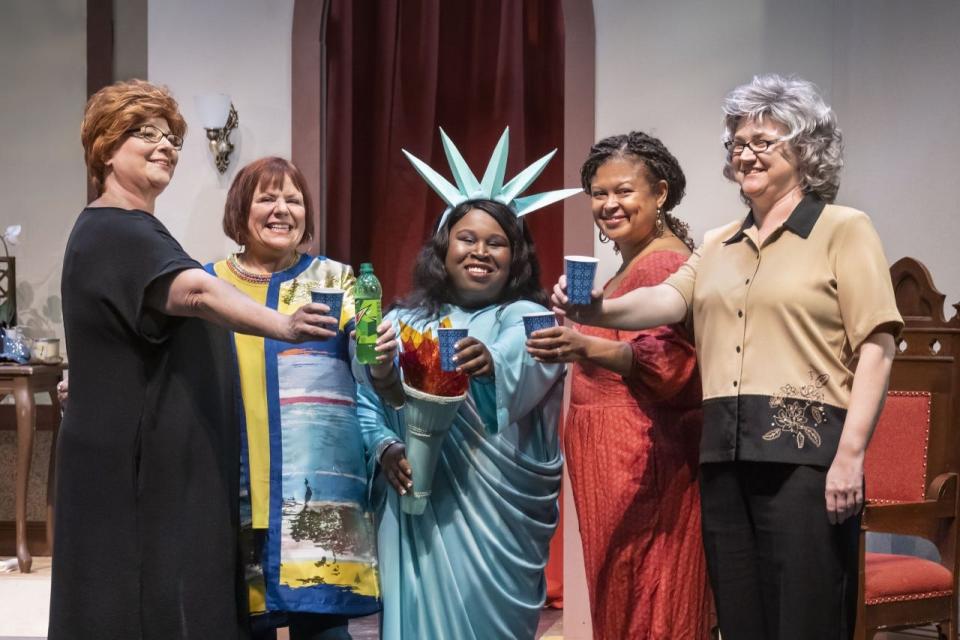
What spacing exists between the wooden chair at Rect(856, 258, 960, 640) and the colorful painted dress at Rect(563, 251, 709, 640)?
40.7 inches

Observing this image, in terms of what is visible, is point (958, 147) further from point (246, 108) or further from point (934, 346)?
point (246, 108)

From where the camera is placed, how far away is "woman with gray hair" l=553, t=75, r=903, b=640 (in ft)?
7.29

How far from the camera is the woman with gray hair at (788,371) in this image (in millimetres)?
2221

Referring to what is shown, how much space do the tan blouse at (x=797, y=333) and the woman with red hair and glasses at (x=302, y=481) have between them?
2.60 feet

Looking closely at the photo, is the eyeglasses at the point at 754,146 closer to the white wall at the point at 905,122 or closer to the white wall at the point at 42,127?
the white wall at the point at 905,122

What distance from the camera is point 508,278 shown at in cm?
288

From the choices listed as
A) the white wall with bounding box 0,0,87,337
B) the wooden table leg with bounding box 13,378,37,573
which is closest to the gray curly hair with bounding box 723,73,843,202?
the wooden table leg with bounding box 13,378,37,573

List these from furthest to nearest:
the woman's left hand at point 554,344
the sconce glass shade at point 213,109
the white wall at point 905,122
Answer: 1. the sconce glass shade at point 213,109
2. the white wall at point 905,122
3. the woman's left hand at point 554,344

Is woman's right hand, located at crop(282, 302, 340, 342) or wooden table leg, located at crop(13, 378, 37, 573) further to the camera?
wooden table leg, located at crop(13, 378, 37, 573)

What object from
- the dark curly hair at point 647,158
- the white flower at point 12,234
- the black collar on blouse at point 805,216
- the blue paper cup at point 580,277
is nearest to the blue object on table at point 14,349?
the white flower at point 12,234

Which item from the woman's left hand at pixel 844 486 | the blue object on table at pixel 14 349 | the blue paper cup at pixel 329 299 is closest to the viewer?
the woman's left hand at pixel 844 486

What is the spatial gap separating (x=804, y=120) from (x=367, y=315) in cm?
99

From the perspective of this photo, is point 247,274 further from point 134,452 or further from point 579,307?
point 579,307

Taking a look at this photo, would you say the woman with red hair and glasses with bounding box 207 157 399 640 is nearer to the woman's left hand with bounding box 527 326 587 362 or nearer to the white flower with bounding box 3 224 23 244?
the woman's left hand with bounding box 527 326 587 362
